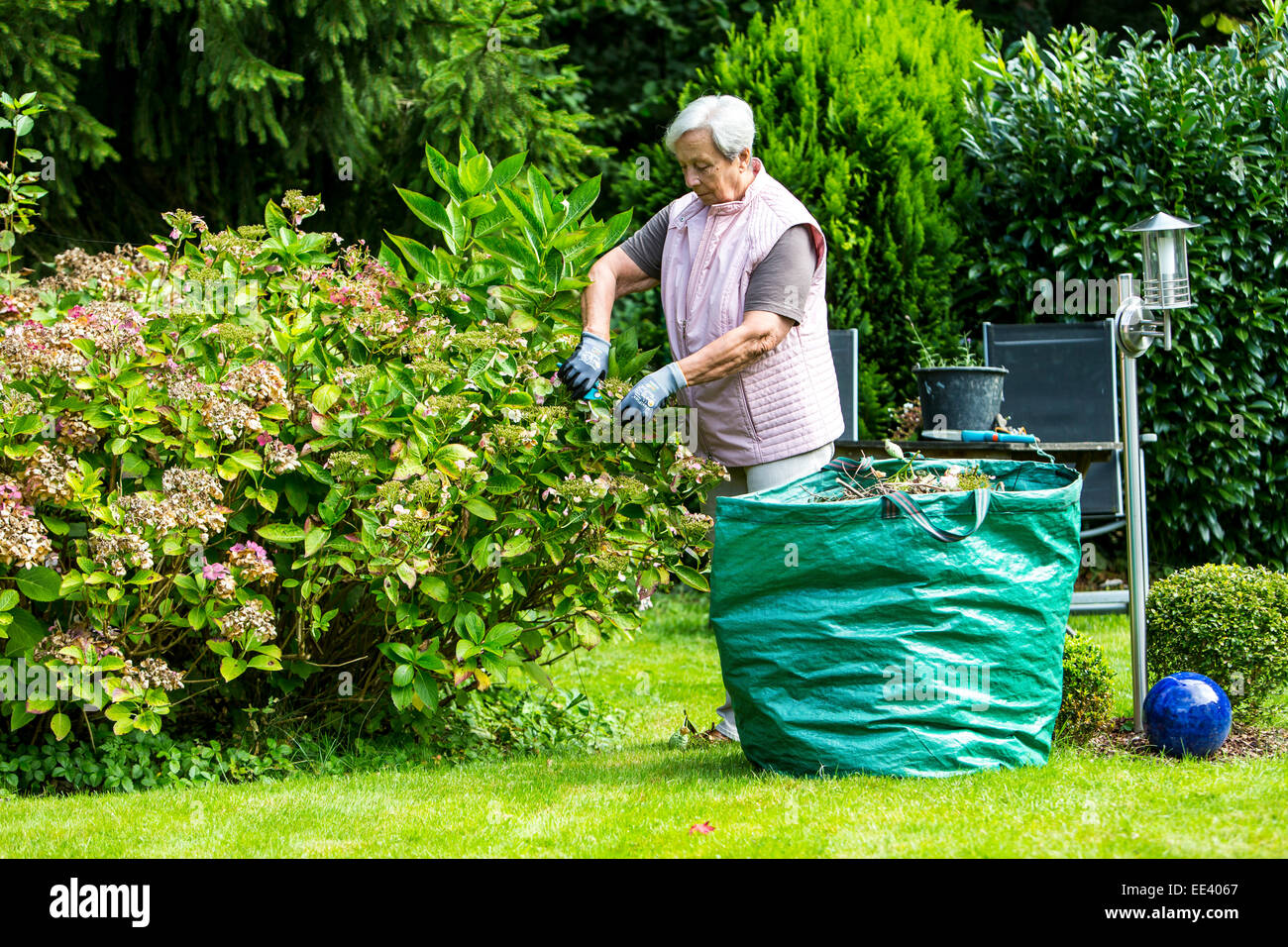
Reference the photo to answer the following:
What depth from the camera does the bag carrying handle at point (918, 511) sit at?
9.52ft

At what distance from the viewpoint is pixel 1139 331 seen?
3.39 metres

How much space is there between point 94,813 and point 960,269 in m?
4.60

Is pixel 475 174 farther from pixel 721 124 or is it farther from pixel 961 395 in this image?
pixel 961 395

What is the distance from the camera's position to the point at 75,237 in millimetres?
5652

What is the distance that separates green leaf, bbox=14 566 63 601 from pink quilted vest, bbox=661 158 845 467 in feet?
5.45

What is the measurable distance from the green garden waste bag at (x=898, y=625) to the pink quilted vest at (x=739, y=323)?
527mm

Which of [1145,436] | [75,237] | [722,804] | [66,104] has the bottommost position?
[722,804]

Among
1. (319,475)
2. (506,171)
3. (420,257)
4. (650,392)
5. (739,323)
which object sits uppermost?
(506,171)

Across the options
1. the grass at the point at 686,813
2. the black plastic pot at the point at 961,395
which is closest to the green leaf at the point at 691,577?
the grass at the point at 686,813

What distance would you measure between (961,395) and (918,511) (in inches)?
69.0

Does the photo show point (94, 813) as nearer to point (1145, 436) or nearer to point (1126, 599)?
point (1126, 599)

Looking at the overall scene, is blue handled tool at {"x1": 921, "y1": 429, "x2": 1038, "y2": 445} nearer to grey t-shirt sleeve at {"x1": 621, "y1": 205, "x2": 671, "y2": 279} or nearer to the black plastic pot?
the black plastic pot

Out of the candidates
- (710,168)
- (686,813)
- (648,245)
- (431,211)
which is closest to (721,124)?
(710,168)
